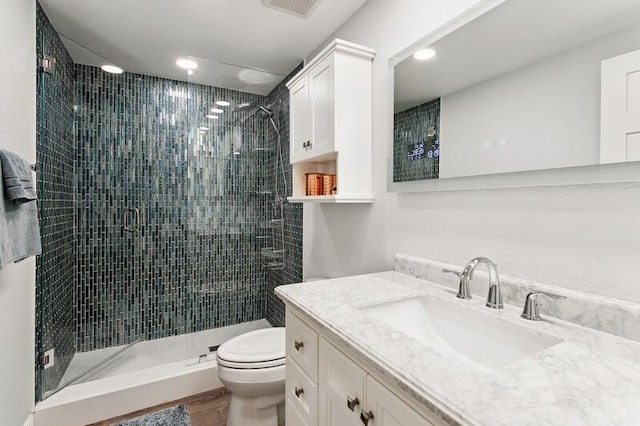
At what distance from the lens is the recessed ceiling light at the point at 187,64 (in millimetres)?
2401

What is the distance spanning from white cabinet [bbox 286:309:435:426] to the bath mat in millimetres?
1074

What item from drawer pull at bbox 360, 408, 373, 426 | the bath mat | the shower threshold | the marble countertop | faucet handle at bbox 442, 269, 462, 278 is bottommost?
the bath mat

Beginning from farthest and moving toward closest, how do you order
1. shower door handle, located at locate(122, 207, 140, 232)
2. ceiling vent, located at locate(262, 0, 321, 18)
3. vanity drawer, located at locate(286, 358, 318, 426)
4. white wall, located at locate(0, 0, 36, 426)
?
shower door handle, located at locate(122, 207, 140, 232) → ceiling vent, located at locate(262, 0, 321, 18) → white wall, located at locate(0, 0, 36, 426) → vanity drawer, located at locate(286, 358, 318, 426)

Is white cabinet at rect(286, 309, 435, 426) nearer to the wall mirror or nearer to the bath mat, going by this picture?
the wall mirror

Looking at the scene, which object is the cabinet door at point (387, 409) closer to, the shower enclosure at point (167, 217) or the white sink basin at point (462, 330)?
the white sink basin at point (462, 330)

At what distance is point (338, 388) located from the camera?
89 centimetres

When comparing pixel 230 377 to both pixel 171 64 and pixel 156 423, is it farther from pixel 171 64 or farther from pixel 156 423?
pixel 171 64

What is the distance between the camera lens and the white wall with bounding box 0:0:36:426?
1.45 metres

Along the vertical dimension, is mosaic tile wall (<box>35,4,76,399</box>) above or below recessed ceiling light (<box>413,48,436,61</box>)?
below

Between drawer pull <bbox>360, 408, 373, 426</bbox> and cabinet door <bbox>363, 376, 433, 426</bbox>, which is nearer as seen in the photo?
cabinet door <bbox>363, 376, 433, 426</bbox>

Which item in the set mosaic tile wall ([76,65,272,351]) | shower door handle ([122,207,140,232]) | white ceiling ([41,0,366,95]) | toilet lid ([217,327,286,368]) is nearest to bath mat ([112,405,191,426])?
toilet lid ([217,327,286,368])

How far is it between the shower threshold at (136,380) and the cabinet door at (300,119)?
1.64m

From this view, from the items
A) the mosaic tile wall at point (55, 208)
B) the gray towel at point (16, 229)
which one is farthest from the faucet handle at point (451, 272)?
the mosaic tile wall at point (55, 208)

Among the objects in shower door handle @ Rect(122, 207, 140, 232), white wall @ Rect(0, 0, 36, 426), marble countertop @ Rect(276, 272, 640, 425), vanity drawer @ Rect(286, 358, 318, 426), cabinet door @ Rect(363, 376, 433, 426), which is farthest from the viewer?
shower door handle @ Rect(122, 207, 140, 232)
